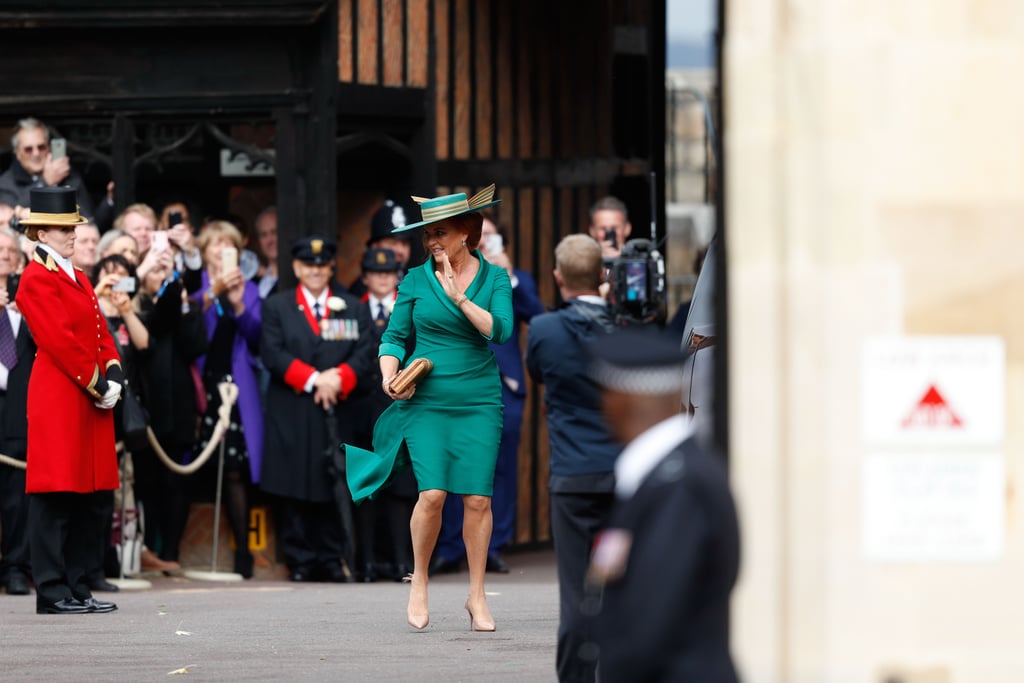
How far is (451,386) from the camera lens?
31.0 ft

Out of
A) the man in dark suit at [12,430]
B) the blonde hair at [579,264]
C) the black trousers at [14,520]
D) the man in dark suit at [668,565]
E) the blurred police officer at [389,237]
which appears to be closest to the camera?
the man in dark suit at [668,565]

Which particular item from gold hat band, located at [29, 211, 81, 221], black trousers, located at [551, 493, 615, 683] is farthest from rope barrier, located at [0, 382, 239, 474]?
black trousers, located at [551, 493, 615, 683]

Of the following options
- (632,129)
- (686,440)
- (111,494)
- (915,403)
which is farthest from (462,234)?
(632,129)

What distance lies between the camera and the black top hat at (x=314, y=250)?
12.9 m

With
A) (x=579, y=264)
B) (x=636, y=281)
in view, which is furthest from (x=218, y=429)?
(x=579, y=264)

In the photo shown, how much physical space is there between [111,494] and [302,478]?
1.63 meters

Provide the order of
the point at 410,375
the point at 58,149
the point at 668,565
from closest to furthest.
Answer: the point at 668,565 → the point at 410,375 → the point at 58,149

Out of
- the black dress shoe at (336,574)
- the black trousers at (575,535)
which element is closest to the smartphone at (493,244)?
the black dress shoe at (336,574)

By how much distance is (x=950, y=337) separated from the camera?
209 inches

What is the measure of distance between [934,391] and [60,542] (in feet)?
20.5

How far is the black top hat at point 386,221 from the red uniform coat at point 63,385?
9.87 ft

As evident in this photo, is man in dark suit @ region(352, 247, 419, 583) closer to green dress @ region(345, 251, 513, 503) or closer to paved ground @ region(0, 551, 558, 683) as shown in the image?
paved ground @ region(0, 551, 558, 683)

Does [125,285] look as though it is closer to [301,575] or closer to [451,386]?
[301,575]

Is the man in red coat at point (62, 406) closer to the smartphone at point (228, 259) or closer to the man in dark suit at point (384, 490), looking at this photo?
the smartphone at point (228, 259)
